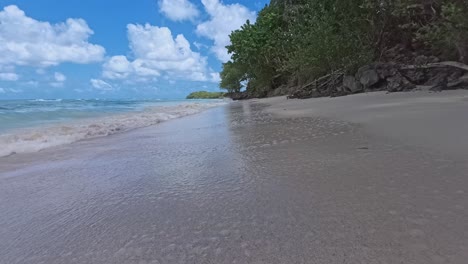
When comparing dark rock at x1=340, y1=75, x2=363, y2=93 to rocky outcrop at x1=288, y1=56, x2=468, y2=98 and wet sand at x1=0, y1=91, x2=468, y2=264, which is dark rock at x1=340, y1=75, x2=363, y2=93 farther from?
wet sand at x1=0, y1=91, x2=468, y2=264

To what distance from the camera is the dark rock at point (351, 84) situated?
47.3 ft

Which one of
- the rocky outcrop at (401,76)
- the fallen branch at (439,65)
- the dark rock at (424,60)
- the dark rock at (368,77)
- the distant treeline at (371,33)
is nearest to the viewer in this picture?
the distant treeline at (371,33)

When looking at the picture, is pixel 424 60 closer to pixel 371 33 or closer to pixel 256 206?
pixel 371 33

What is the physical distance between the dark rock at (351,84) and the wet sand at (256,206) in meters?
10.6

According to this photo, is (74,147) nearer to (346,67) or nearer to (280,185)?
(280,185)

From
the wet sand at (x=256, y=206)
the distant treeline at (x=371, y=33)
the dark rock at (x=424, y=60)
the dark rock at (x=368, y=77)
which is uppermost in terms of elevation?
the distant treeline at (x=371, y=33)

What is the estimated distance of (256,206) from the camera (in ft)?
7.08

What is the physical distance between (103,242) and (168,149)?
312cm

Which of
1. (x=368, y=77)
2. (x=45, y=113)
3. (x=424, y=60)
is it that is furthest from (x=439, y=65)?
(x=45, y=113)

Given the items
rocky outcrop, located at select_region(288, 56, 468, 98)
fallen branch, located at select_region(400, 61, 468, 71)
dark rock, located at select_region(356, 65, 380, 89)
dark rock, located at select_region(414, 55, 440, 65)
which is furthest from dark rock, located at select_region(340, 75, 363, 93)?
dark rock, located at select_region(414, 55, 440, 65)

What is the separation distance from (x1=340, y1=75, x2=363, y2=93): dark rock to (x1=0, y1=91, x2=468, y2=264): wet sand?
34.8 ft

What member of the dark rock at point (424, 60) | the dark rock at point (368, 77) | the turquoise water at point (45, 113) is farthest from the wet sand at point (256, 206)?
the dark rock at point (424, 60)

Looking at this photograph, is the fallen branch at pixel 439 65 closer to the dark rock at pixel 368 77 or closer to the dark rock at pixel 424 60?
the dark rock at pixel 424 60

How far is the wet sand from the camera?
62.8 inches
